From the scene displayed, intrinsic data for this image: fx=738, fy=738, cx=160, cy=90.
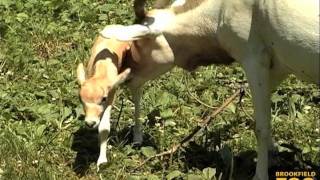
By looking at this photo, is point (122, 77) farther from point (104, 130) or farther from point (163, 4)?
point (163, 4)

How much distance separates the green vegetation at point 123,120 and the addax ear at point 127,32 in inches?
36.8

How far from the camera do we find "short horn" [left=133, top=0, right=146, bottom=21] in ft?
16.7

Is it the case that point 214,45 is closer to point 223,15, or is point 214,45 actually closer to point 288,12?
point 223,15

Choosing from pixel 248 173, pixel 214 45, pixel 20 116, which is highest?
pixel 214 45

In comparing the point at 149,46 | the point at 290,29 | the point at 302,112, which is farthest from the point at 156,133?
the point at 290,29

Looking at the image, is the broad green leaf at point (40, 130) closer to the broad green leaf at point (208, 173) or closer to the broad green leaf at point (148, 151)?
the broad green leaf at point (148, 151)

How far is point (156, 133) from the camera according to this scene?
5797 mm

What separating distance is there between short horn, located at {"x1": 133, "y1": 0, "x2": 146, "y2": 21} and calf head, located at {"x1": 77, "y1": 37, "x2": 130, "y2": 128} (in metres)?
0.28

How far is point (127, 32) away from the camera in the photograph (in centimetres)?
504

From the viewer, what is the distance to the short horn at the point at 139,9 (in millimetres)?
5102

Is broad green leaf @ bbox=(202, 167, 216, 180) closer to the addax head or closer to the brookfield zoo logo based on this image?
the brookfield zoo logo

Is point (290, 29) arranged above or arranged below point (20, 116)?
above

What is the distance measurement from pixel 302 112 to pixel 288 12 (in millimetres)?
1881

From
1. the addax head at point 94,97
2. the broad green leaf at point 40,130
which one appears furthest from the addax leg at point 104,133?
the broad green leaf at point 40,130
